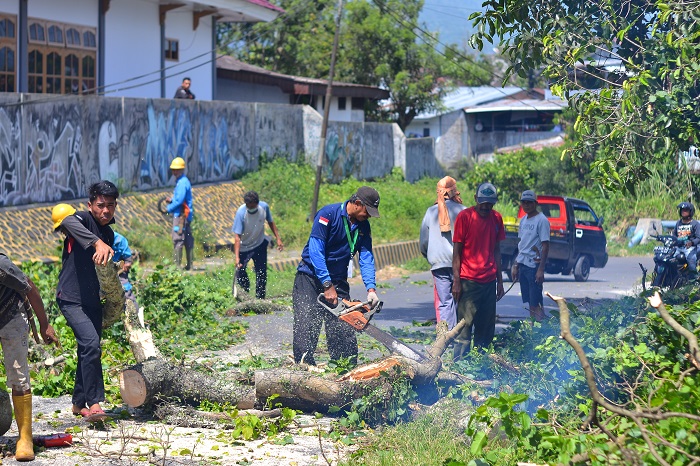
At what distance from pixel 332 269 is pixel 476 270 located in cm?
149

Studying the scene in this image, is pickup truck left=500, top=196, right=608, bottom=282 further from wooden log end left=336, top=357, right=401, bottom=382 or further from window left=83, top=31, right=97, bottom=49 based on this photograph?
window left=83, top=31, right=97, bottom=49

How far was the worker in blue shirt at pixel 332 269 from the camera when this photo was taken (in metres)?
8.71

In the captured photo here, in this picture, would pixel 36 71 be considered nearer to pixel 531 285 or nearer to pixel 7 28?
pixel 7 28

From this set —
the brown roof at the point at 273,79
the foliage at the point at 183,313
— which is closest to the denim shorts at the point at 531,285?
the foliage at the point at 183,313

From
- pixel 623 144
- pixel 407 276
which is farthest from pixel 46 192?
pixel 623 144

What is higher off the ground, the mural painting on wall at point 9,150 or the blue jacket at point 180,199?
the mural painting on wall at point 9,150

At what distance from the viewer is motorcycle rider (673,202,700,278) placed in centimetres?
1509

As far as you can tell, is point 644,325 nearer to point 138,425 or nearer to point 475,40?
point 138,425

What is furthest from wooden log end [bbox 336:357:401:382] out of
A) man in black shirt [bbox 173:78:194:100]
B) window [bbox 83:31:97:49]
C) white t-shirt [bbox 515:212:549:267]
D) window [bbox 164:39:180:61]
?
window [bbox 164:39:180:61]

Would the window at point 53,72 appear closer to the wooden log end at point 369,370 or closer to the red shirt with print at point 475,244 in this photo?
the red shirt with print at point 475,244

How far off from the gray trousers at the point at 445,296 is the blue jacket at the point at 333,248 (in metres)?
1.28

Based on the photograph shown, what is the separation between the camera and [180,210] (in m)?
17.0

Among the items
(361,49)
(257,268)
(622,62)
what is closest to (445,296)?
(622,62)

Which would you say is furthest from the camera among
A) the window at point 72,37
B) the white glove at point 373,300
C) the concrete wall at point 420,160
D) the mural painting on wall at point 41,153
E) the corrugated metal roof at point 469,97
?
the corrugated metal roof at point 469,97
